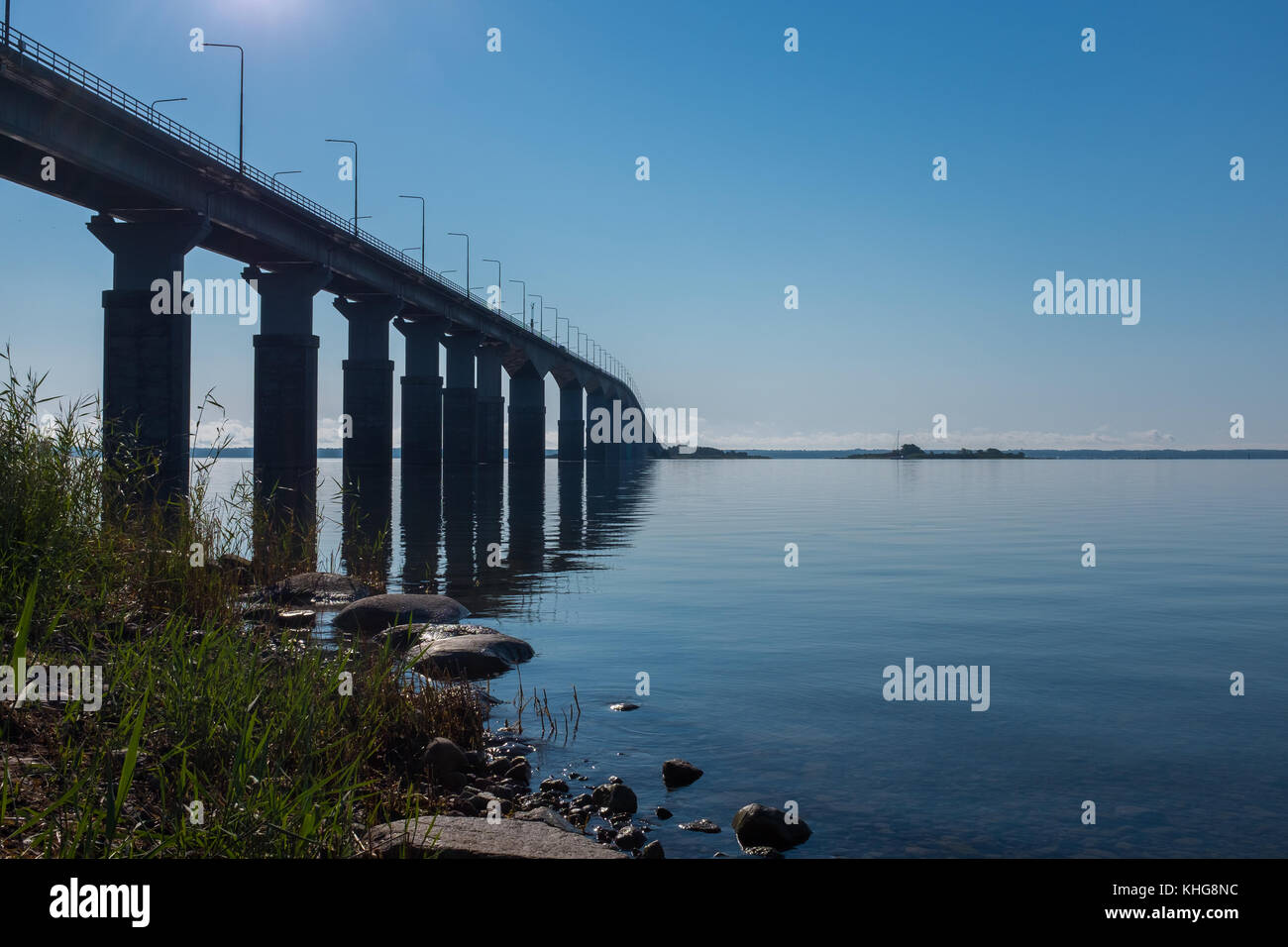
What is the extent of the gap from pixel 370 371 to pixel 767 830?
2646 inches

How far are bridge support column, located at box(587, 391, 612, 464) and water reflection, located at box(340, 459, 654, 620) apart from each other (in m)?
83.9

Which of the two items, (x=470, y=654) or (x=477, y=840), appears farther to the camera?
(x=470, y=654)

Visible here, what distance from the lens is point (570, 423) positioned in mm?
135875

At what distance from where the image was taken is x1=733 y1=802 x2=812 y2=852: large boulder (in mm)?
6371

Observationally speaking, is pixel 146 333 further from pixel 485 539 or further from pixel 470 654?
pixel 470 654

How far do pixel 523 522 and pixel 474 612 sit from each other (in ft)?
62.1

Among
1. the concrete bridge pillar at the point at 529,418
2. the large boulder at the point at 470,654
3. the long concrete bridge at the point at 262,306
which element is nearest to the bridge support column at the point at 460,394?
the long concrete bridge at the point at 262,306

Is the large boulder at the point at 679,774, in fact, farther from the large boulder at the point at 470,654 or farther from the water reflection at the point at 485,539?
the water reflection at the point at 485,539

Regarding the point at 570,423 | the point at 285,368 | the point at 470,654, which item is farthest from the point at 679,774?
the point at 570,423

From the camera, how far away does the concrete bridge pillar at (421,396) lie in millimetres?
80562

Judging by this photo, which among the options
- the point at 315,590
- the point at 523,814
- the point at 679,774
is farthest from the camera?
the point at 315,590

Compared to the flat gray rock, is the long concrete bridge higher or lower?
higher

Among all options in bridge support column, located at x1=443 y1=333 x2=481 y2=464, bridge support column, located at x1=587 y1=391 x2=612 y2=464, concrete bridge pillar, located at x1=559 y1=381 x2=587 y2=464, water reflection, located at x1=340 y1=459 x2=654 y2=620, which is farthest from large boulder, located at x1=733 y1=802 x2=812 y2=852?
bridge support column, located at x1=587 y1=391 x2=612 y2=464

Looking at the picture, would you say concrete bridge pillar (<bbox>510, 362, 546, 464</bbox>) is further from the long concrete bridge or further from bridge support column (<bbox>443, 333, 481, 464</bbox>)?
bridge support column (<bbox>443, 333, 481, 464</bbox>)
